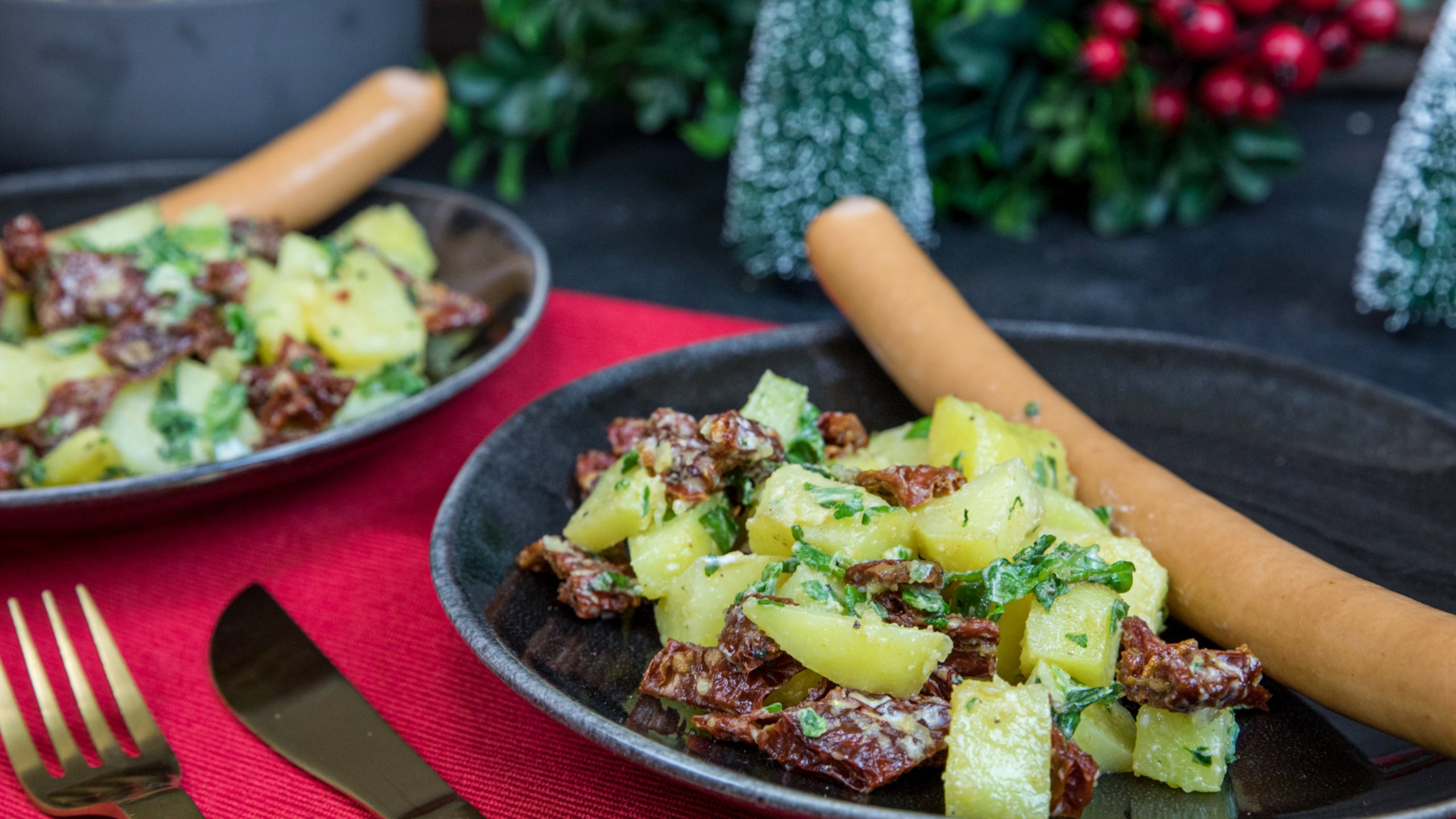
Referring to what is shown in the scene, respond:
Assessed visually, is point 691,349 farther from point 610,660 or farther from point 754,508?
point 610,660

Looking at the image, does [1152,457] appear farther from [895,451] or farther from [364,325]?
[364,325]

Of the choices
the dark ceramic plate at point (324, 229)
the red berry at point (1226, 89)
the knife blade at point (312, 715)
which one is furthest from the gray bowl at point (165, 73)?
the red berry at point (1226, 89)

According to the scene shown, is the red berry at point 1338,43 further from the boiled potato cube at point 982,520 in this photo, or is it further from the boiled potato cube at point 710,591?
the boiled potato cube at point 710,591

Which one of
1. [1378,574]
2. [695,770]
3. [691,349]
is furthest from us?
[691,349]

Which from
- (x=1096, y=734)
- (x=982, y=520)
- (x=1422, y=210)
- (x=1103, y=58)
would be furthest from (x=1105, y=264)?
(x=1096, y=734)

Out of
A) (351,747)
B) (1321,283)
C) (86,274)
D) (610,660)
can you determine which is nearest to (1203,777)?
(610,660)

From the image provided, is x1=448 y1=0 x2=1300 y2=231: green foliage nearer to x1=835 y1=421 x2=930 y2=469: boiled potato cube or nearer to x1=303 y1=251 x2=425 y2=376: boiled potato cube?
x1=303 y1=251 x2=425 y2=376: boiled potato cube
